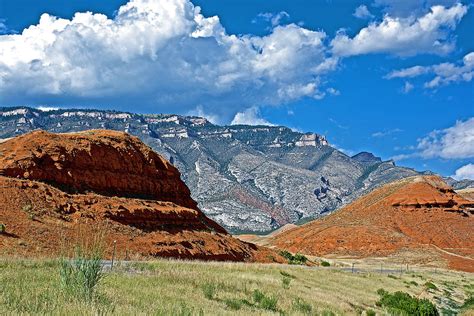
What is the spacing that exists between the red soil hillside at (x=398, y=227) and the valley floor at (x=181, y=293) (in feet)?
199

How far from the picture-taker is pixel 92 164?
49812mm

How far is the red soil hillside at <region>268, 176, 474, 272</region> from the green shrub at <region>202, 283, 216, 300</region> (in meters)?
73.7

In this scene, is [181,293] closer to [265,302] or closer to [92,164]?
[265,302]

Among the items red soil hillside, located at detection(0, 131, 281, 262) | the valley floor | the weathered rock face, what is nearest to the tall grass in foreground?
the valley floor

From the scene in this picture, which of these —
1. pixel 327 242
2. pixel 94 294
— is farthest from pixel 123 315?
pixel 327 242

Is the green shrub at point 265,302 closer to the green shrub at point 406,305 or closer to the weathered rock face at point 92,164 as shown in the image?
the green shrub at point 406,305

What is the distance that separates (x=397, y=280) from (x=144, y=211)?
24.7 metres

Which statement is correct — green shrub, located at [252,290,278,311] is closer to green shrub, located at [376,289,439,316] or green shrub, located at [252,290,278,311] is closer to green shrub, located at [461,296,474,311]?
green shrub, located at [376,289,439,316]

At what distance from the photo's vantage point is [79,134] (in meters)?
53.3

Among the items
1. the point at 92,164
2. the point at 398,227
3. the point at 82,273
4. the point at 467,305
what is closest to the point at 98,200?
the point at 92,164

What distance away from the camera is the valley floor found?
431 inches

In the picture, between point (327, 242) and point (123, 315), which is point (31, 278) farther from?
point (327, 242)

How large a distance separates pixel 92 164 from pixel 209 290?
33.4 metres

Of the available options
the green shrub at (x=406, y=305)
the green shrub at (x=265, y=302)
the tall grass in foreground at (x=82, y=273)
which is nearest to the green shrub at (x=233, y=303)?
the green shrub at (x=265, y=302)
